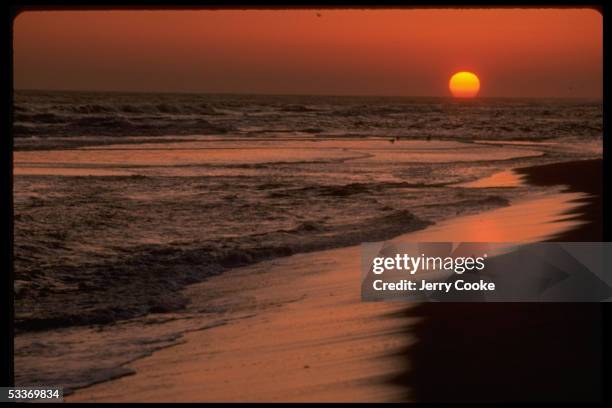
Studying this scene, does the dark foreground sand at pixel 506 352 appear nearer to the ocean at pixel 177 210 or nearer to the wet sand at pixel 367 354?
the wet sand at pixel 367 354

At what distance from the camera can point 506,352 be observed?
4.87 metres

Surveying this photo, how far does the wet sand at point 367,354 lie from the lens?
4336mm

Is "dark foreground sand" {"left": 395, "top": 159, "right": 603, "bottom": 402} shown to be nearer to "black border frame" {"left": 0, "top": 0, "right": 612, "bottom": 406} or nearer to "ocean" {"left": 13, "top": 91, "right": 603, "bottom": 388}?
"black border frame" {"left": 0, "top": 0, "right": 612, "bottom": 406}

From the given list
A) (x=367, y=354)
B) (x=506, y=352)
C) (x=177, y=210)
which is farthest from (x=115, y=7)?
(x=177, y=210)

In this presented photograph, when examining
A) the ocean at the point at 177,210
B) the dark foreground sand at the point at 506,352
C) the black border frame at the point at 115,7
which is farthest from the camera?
the ocean at the point at 177,210

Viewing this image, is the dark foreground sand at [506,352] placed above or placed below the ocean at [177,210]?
below

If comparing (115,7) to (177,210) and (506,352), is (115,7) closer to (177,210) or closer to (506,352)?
(506,352)

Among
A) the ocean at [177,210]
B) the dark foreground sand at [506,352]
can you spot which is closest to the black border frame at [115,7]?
the dark foreground sand at [506,352]

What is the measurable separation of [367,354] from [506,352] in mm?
733

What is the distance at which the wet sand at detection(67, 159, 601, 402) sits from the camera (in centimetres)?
434

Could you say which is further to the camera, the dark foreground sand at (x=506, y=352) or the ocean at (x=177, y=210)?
the ocean at (x=177, y=210)

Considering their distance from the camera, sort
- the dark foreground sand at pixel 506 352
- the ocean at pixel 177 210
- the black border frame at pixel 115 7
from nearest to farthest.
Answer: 1. the black border frame at pixel 115 7
2. the dark foreground sand at pixel 506 352
3. the ocean at pixel 177 210
